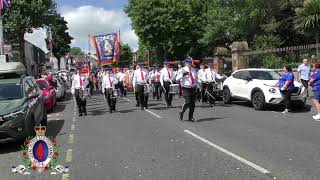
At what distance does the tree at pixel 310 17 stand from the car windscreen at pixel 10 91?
1770 centimetres

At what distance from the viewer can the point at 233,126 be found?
12.7 m

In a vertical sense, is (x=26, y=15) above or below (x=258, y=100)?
above

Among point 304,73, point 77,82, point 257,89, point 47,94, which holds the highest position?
point 304,73

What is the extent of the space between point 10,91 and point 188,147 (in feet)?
16.4

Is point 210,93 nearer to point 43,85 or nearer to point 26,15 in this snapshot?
point 43,85

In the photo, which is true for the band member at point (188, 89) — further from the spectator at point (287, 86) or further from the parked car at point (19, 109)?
the parked car at point (19, 109)

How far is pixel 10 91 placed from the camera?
12117 millimetres

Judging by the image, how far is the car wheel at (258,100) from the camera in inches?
661

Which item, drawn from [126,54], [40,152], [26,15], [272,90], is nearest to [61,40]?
[126,54]

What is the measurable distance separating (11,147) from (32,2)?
23.1 metres

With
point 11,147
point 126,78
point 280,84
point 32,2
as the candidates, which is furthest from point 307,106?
point 32,2

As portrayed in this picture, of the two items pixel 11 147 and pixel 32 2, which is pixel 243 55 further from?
pixel 11 147

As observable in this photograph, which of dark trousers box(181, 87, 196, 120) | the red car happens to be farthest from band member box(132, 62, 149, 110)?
dark trousers box(181, 87, 196, 120)

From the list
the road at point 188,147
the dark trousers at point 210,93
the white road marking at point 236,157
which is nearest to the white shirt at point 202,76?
the dark trousers at point 210,93
